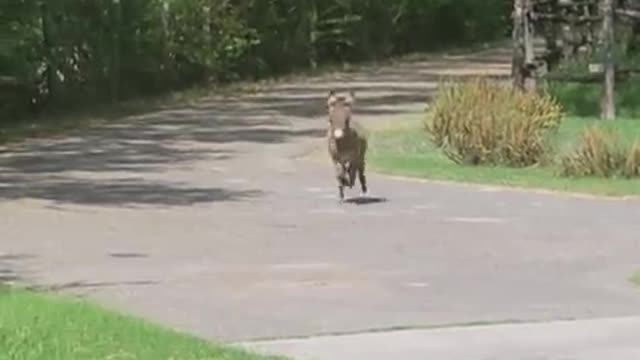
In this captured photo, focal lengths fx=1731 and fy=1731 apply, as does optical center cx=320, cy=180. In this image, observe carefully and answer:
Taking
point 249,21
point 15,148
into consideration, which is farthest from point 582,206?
point 249,21

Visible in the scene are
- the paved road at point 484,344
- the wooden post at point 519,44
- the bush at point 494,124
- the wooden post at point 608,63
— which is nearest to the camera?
the paved road at point 484,344

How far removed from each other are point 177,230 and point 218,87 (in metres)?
25.2

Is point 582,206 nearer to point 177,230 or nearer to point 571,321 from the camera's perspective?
point 177,230

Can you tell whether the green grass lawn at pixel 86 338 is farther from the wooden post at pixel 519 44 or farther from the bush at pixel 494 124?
the wooden post at pixel 519 44

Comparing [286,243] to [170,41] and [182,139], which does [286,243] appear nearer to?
[182,139]

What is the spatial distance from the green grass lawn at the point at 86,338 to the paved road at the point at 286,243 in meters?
0.80

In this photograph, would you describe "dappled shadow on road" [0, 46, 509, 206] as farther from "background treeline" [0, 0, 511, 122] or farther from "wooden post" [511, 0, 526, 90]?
"wooden post" [511, 0, 526, 90]

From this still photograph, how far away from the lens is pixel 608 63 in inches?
1194

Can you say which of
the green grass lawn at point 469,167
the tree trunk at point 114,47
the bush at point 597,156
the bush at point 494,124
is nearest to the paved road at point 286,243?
the green grass lawn at point 469,167

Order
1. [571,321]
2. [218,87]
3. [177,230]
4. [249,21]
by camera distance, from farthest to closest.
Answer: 1. [249,21]
2. [218,87]
3. [177,230]
4. [571,321]

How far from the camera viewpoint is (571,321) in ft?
37.6

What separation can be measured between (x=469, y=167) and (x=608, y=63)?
6.77 metres

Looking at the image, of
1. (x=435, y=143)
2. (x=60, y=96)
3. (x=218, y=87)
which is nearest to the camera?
(x=435, y=143)

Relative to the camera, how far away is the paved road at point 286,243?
12.2 m
